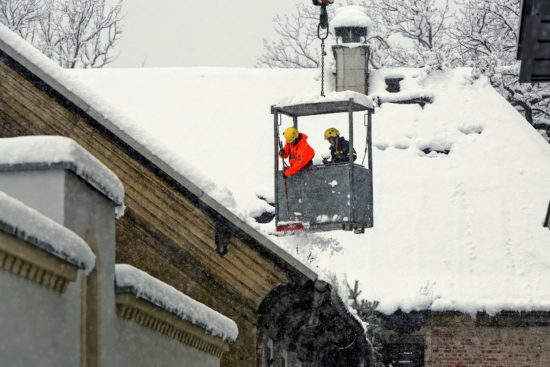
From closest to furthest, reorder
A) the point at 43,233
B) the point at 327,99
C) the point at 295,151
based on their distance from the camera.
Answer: the point at 43,233
the point at 327,99
the point at 295,151

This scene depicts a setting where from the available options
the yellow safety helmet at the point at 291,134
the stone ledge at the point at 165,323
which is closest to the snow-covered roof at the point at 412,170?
the yellow safety helmet at the point at 291,134

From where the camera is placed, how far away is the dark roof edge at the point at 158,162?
1414 cm

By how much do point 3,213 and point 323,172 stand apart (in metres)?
13.9

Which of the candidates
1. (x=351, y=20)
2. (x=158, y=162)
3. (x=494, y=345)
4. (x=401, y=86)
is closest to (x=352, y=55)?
(x=351, y=20)

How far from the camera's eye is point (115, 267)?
7.83m

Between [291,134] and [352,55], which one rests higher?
[352,55]

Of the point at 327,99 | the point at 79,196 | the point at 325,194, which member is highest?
the point at 327,99

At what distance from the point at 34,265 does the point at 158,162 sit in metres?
8.45

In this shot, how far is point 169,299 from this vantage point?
8602 millimetres

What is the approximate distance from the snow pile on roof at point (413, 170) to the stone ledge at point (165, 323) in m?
12.7

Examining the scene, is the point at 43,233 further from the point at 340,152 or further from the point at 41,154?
the point at 340,152

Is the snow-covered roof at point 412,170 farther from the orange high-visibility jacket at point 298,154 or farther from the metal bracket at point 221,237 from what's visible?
the metal bracket at point 221,237

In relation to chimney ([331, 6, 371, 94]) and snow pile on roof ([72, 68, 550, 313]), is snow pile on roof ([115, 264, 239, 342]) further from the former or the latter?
chimney ([331, 6, 371, 94])

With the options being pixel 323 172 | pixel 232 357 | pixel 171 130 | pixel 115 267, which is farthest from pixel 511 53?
pixel 115 267
